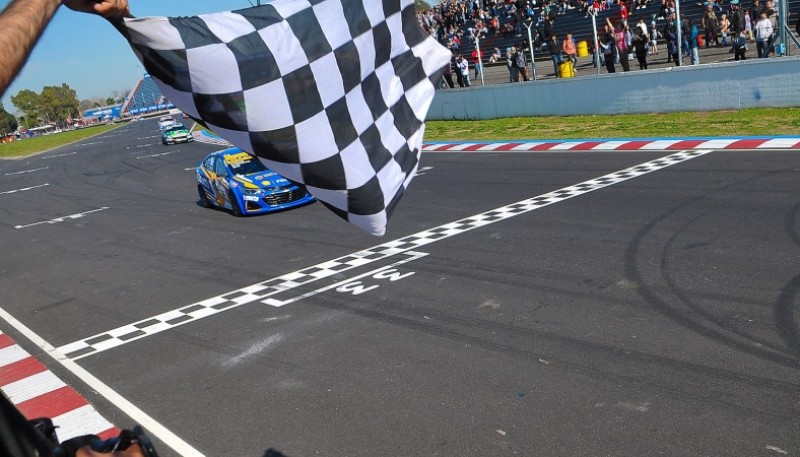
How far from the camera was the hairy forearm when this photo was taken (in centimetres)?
172

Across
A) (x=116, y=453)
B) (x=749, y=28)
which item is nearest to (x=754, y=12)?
(x=749, y=28)

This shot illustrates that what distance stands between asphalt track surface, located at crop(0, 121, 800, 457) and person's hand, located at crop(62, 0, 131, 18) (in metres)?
3.56

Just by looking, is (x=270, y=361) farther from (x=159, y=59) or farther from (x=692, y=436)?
(x=159, y=59)

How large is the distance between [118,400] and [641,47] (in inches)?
743

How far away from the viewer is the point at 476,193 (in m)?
14.4

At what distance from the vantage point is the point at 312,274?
33.9 ft

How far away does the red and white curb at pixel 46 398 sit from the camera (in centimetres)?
644

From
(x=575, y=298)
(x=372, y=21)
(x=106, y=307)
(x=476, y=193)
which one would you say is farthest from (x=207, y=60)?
(x=476, y=193)

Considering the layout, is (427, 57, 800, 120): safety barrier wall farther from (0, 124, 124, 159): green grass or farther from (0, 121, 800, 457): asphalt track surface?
(0, 124, 124, 159): green grass

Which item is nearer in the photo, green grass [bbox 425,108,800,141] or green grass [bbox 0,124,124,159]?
green grass [bbox 425,108,800,141]

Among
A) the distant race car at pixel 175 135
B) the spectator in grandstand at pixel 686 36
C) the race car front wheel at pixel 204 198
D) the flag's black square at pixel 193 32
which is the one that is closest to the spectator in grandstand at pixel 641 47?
the spectator in grandstand at pixel 686 36

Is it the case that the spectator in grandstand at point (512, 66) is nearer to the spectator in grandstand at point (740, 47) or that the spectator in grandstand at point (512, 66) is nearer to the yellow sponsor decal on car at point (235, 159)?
the spectator in grandstand at point (740, 47)

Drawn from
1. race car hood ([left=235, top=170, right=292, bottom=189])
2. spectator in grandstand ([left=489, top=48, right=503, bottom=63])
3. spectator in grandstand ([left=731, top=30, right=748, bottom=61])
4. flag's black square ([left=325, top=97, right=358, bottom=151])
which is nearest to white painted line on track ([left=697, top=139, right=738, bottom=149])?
spectator in grandstand ([left=731, top=30, right=748, bottom=61])

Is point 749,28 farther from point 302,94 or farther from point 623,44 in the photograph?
point 302,94
